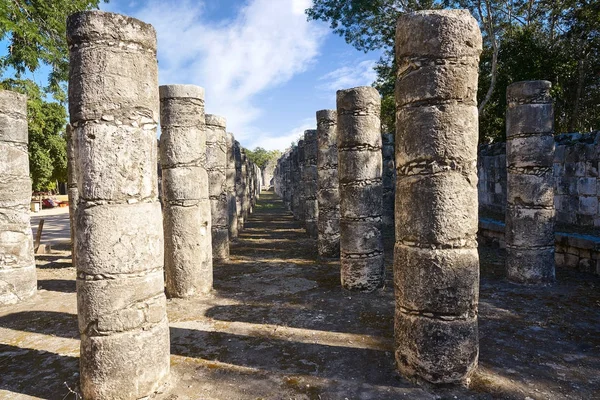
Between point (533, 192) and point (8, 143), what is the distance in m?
10.2

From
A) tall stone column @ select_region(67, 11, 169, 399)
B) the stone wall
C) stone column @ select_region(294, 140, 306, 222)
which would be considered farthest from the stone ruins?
stone column @ select_region(294, 140, 306, 222)

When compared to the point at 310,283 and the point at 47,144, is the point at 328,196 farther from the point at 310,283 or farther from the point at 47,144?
the point at 47,144

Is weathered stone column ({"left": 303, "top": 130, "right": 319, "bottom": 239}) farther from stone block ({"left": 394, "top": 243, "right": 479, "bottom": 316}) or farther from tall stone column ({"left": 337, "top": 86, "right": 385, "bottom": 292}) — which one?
stone block ({"left": 394, "top": 243, "right": 479, "bottom": 316})

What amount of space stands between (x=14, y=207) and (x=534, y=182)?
10179mm

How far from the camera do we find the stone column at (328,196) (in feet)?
34.5

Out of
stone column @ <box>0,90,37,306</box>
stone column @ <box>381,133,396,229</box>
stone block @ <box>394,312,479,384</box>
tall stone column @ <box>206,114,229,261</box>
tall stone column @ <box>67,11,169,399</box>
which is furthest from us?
A: stone column @ <box>381,133,396,229</box>

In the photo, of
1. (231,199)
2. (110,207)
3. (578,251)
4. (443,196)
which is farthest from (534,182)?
(231,199)

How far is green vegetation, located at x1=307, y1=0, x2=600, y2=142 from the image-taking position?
16406mm

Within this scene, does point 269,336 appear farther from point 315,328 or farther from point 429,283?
point 429,283

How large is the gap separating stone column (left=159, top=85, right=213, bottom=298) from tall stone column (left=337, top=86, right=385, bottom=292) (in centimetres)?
278

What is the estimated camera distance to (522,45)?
55.0 ft

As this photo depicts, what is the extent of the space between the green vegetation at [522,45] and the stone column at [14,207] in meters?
15.5

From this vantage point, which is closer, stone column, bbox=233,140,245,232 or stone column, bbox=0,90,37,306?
stone column, bbox=0,90,37,306

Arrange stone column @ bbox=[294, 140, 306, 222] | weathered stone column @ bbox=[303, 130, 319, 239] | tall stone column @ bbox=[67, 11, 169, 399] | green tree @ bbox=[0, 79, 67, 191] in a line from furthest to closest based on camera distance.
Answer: green tree @ bbox=[0, 79, 67, 191] < stone column @ bbox=[294, 140, 306, 222] < weathered stone column @ bbox=[303, 130, 319, 239] < tall stone column @ bbox=[67, 11, 169, 399]
